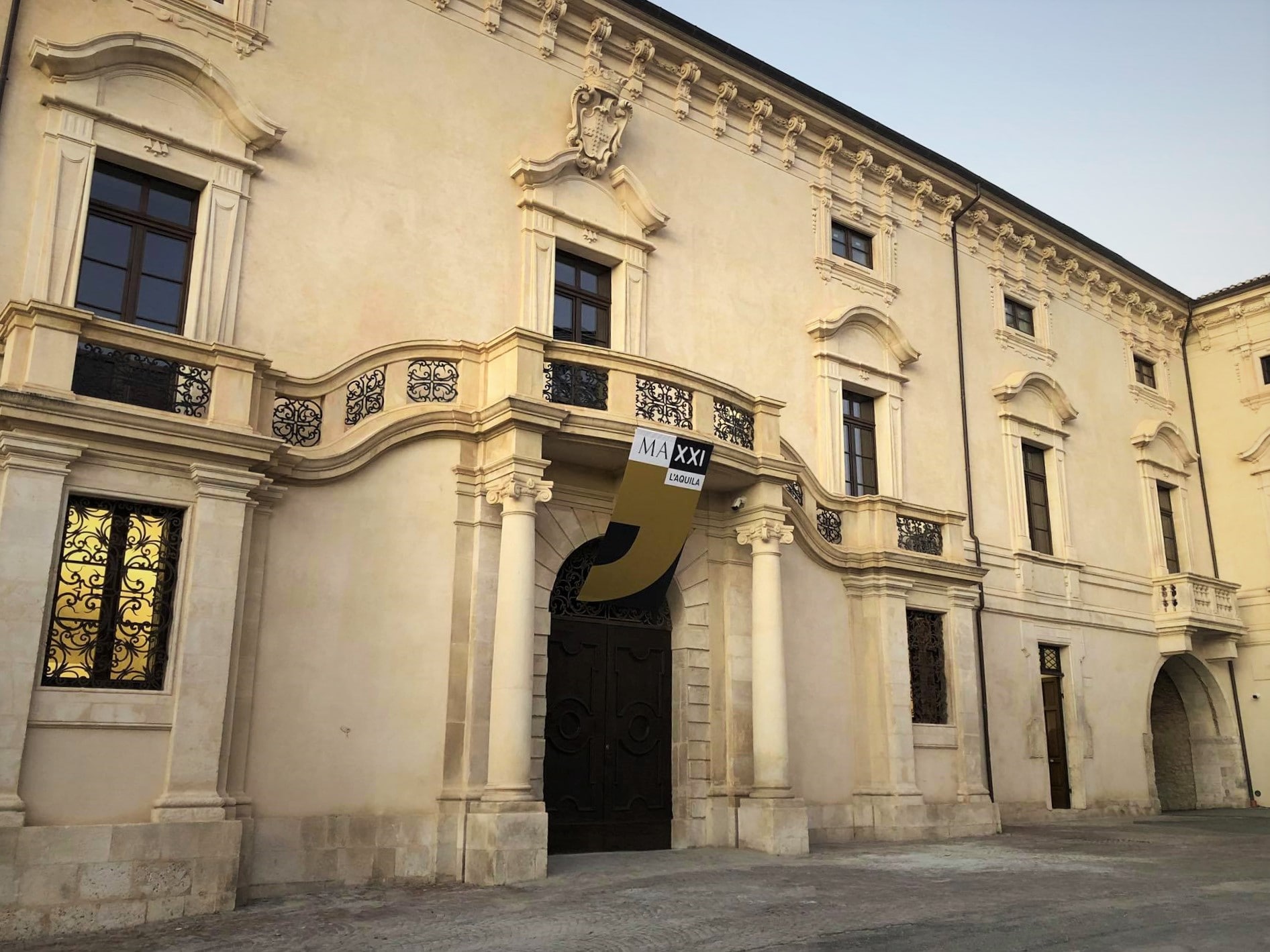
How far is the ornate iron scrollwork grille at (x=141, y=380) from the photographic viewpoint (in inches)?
383

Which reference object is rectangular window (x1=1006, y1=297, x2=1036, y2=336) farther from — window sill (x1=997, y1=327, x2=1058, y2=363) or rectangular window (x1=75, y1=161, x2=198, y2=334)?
rectangular window (x1=75, y1=161, x2=198, y2=334)

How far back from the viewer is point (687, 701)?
13.6 meters

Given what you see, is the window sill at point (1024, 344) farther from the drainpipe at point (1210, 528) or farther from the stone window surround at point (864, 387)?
the drainpipe at point (1210, 528)

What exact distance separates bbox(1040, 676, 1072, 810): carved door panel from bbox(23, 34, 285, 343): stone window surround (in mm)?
15106

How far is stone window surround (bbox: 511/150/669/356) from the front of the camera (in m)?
14.2

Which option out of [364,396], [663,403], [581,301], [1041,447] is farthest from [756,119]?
[364,396]

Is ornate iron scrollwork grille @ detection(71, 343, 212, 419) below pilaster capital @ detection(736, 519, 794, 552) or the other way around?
the other way around

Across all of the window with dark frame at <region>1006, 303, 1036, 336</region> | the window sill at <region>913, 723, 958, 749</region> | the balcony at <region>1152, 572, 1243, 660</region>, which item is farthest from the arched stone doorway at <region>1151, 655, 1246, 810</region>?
the window sill at <region>913, 723, 958, 749</region>

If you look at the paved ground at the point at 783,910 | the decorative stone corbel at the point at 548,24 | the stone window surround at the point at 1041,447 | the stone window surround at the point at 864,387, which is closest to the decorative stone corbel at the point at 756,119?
the stone window surround at the point at 864,387

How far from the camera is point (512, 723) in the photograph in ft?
35.6

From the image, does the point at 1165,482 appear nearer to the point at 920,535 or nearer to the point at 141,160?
the point at 920,535

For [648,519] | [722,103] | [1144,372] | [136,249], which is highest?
[722,103]

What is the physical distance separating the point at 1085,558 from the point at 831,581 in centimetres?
812

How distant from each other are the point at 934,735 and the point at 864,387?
564 cm
